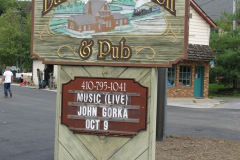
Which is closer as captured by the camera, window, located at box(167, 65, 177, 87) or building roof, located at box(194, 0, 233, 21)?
window, located at box(167, 65, 177, 87)

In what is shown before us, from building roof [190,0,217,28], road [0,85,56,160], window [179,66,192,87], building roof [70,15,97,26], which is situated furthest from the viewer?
window [179,66,192,87]

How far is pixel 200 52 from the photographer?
Answer: 25.8m

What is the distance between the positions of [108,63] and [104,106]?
624 mm

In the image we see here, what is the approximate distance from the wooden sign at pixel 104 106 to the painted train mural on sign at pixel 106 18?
Answer: 2.39ft

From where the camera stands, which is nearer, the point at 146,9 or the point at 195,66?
the point at 146,9

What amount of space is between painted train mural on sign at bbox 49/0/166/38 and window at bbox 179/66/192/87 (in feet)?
68.7

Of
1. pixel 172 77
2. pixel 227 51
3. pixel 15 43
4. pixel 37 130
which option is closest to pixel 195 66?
pixel 172 77

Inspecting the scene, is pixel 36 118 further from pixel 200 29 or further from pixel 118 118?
pixel 200 29

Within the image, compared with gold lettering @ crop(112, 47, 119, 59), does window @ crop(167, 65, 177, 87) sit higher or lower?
lower

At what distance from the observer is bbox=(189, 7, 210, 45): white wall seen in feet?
84.3

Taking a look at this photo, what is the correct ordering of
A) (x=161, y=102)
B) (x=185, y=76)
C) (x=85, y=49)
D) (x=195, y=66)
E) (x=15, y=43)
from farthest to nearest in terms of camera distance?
1. (x=15, y=43)
2. (x=195, y=66)
3. (x=185, y=76)
4. (x=161, y=102)
5. (x=85, y=49)

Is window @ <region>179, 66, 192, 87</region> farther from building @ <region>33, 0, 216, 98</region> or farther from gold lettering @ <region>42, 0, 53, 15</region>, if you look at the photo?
gold lettering @ <region>42, 0, 53, 15</region>

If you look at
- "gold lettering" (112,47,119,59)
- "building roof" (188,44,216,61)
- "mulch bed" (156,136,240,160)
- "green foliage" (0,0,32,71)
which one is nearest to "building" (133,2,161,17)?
"gold lettering" (112,47,119,59)

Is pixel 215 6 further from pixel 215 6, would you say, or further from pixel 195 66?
pixel 195 66
